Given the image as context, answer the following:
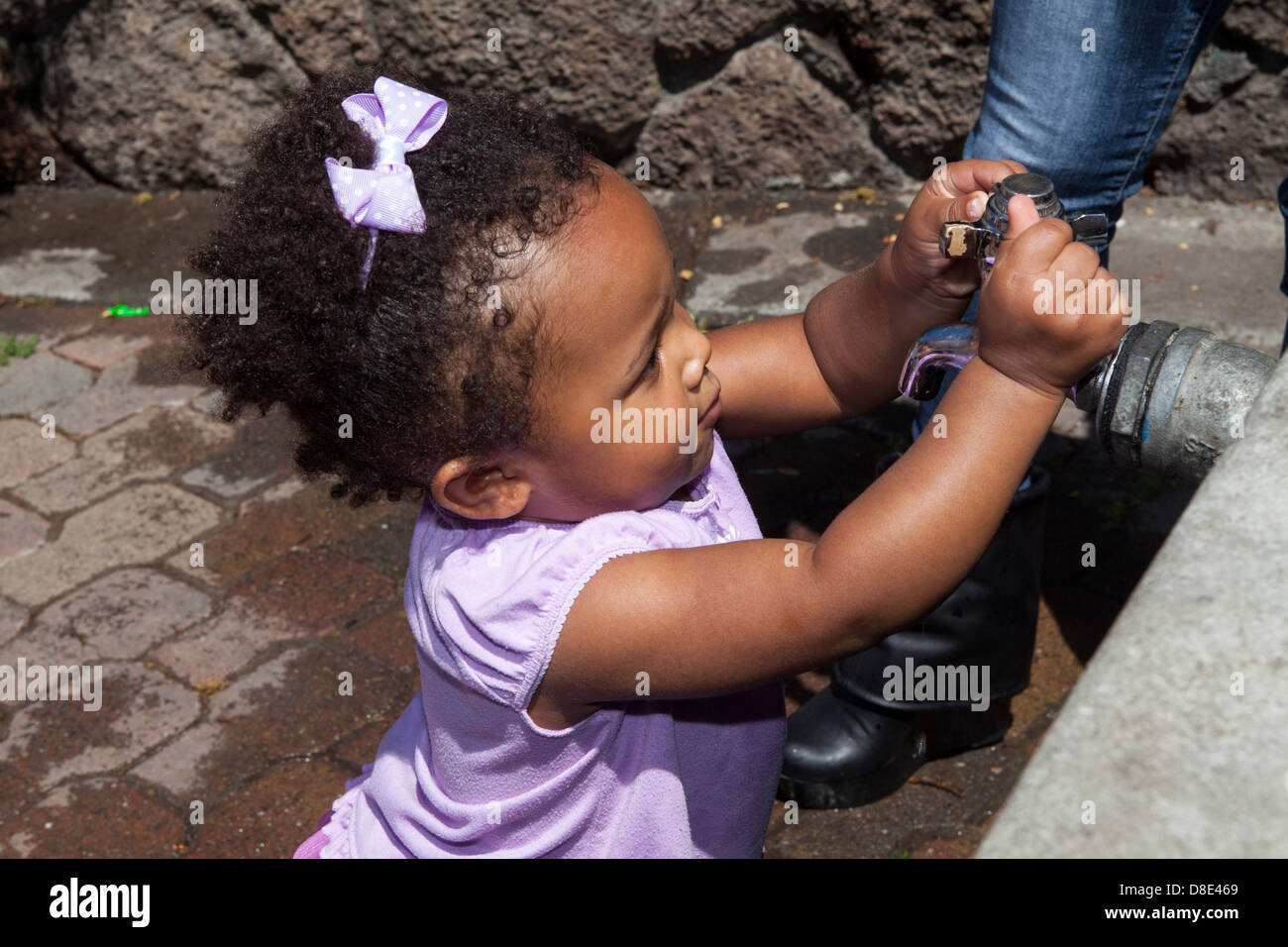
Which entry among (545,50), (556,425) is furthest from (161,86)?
(556,425)

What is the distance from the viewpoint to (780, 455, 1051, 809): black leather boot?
2.17m

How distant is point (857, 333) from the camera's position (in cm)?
175

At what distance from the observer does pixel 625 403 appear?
4.76 ft

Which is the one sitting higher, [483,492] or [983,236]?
[983,236]

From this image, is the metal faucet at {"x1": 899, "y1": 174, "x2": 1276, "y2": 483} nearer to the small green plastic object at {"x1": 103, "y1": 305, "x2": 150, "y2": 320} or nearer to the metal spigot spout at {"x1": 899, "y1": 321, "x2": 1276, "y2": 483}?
the metal spigot spout at {"x1": 899, "y1": 321, "x2": 1276, "y2": 483}

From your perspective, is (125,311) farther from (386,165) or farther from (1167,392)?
(1167,392)

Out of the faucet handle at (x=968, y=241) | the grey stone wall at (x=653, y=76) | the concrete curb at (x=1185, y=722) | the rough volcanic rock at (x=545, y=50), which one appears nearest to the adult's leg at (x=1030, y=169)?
the faucet handle at (x=968, y=241)

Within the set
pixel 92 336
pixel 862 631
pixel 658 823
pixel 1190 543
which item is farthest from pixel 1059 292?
pixel 92 336

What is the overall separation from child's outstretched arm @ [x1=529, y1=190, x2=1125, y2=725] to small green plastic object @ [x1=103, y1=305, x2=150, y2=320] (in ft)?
9.37

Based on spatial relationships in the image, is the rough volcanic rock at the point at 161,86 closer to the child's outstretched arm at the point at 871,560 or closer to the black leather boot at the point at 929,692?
the black leather boot at the point at 929,692

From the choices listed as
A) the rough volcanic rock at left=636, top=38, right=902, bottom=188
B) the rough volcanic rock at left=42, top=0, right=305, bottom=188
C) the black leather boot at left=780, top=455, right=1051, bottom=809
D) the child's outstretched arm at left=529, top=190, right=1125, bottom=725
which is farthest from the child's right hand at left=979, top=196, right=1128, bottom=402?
the rough volcanic rock at left=42, top=0, right=305, bottom=188

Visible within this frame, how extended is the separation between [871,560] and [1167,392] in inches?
12.7
